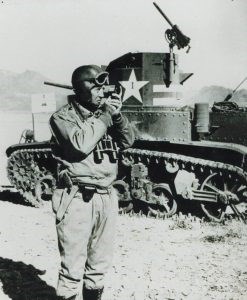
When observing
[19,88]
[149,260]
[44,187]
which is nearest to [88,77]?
[149,260]

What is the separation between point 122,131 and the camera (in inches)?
161

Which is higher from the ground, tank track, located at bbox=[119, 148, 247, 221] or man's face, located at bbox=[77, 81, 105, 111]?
man's face, located at bbox=[77, 81, 105, 111]

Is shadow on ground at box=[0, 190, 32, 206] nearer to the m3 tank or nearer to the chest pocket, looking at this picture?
the m3 tank

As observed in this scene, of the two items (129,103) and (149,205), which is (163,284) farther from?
(129,103)

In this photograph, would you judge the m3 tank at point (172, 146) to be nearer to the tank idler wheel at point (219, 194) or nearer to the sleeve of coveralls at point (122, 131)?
the tank idler wheel at point (219, 194)

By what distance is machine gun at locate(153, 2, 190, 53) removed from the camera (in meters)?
9.00

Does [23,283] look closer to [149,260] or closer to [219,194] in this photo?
[149,260]

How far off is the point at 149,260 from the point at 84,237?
8.62 ft

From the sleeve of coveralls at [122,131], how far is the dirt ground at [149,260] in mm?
1681

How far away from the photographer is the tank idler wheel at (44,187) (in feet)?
32.8

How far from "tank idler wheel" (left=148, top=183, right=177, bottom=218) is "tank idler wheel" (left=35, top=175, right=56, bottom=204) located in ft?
7.26

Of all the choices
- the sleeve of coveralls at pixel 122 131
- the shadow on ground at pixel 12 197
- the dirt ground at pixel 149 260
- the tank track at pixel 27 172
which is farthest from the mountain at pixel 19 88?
the sleeve of coveralls at pixel 122 131

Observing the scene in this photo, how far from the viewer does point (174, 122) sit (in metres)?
8.43

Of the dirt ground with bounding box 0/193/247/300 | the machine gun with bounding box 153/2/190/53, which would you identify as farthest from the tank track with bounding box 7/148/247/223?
the machine gun with bounding box 153/2/190/53
